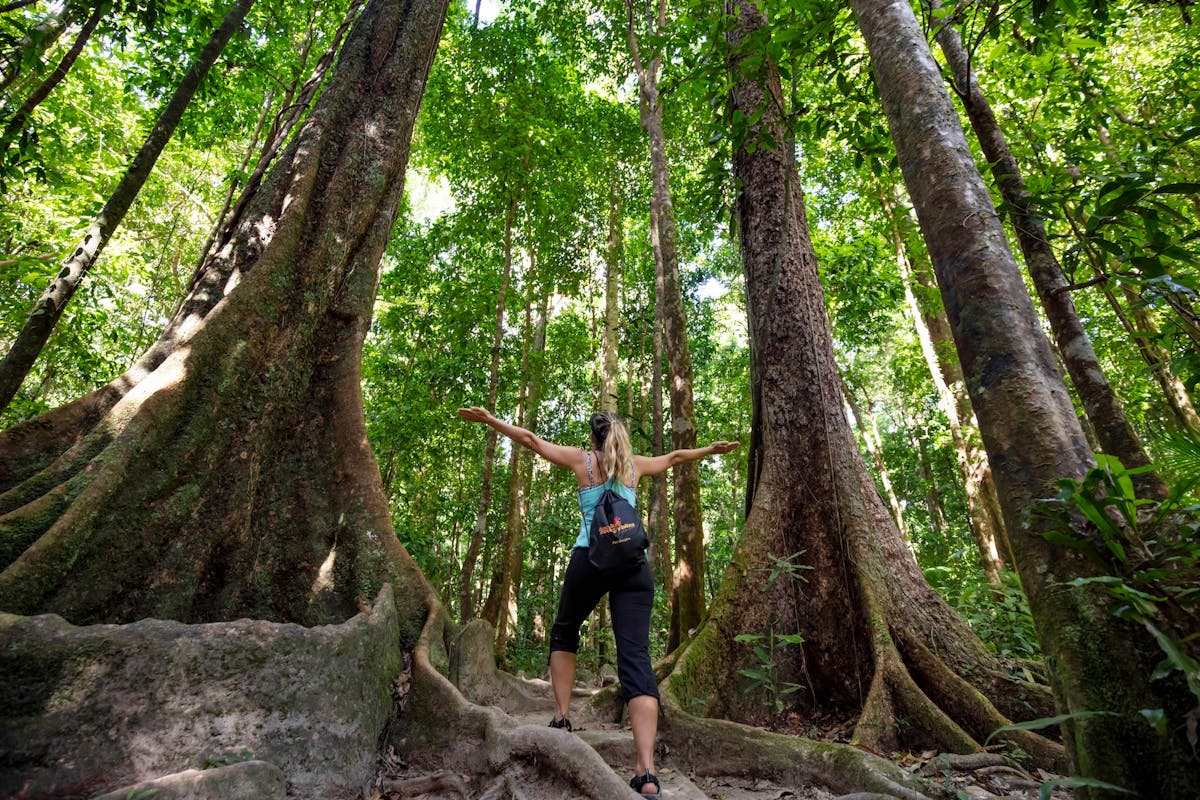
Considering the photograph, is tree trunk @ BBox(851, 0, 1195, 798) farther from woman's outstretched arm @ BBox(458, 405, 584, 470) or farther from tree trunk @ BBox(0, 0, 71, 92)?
tree trunk @ BBox(0, 0, 71, 92)

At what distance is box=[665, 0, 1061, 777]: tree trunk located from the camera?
338cm

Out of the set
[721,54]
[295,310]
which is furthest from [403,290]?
[721,54]

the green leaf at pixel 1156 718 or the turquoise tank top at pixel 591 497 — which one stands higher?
the turquoise tank top at pixel 591 497

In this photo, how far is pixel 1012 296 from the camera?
2068 millimetres

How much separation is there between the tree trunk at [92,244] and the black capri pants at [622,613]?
3994mm

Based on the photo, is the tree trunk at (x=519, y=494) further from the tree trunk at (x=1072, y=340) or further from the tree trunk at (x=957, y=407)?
the tree trunk at (x=1072, y=340)

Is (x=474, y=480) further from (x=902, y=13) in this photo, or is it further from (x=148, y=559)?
(x=902, y=13)

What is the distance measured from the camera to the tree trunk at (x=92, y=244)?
398cm

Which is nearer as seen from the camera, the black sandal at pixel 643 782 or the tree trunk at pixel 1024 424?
the tree trunk at pixel 1024 424

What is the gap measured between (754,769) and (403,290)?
36.3ft

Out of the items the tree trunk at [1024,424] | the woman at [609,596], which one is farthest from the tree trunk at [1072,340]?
the woman at [609,596]

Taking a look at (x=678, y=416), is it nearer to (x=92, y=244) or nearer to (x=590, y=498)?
(x=590, y=498)

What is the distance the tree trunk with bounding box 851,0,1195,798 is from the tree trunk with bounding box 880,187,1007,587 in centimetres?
675

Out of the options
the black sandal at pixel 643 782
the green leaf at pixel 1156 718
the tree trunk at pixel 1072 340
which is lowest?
the black sandal at pixel 643 782
